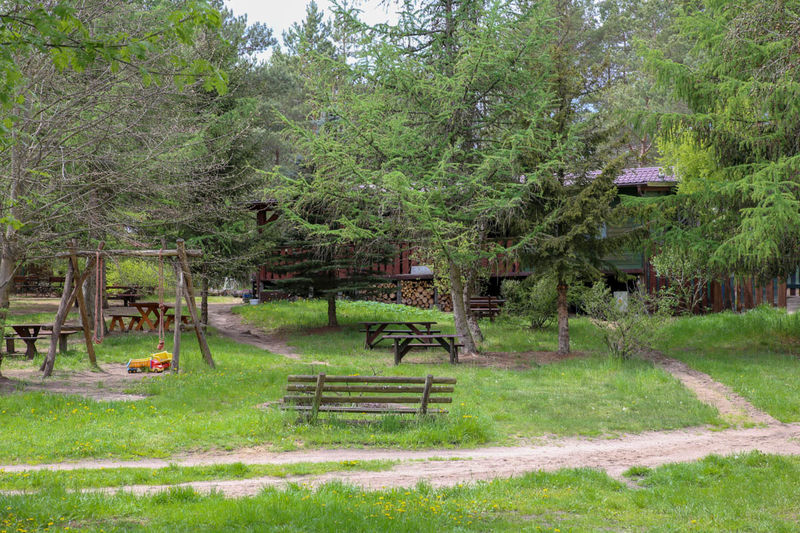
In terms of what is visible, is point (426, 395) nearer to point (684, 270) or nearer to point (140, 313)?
point (140, 313)

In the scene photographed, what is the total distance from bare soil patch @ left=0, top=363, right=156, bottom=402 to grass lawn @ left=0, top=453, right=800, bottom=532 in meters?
6.05

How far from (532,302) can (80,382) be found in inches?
507

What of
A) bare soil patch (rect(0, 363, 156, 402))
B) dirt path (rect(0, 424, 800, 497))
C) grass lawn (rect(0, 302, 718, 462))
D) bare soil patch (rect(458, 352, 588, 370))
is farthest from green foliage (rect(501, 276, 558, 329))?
bare soil patch (rect(0, 363, 156, 402))

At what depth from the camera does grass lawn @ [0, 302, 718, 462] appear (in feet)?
30.0

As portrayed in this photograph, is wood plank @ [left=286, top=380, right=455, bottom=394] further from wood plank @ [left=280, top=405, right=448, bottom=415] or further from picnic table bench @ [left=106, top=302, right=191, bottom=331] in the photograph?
picnic table bench @ [left=106, top=302, right=191, bottom=331]

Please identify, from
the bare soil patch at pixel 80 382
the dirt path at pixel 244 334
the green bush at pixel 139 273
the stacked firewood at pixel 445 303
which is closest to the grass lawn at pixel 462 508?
the bare soil patch at pixel 80 382

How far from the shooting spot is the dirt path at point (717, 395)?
1117 centimetres

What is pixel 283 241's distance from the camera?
2228cm

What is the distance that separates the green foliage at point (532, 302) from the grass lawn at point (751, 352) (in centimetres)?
351

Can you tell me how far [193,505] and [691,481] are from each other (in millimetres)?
5283

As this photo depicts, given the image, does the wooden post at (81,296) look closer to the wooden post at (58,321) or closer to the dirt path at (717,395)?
the wooden post at (58,321)

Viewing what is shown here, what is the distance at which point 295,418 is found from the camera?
9.98m

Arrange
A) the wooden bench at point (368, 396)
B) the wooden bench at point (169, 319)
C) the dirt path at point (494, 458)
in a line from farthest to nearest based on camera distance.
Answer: the wooden bench at point (169, 319)
the wooden bench at point (368, 396)
the dirt path at point (494, 458)

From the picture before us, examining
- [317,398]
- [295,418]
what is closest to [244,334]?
[295,418]
